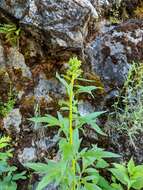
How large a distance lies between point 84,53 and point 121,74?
392 millimetres

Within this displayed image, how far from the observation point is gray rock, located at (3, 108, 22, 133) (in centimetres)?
355

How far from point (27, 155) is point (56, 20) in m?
1.18

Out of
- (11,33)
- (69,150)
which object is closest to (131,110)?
(11,33)

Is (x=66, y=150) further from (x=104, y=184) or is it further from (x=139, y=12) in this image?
(x=139, y=12)

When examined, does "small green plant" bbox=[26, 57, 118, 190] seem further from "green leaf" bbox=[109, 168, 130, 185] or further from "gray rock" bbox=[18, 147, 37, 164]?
"gray rock" bbox=[18, 147, 37, 164]

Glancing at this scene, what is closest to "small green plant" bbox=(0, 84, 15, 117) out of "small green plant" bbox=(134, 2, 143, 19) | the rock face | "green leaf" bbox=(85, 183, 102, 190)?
the rock face

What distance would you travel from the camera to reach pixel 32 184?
3336 millimetres

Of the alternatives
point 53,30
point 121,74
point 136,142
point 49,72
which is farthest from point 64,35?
point 136,142

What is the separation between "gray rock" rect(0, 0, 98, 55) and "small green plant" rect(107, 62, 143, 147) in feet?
1.82

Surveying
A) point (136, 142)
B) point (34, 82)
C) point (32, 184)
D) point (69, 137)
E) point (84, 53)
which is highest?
point (84, 53)

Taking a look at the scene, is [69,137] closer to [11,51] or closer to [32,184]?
[32,184]

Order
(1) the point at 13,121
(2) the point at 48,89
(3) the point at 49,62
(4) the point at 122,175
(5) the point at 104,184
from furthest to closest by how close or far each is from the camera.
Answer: (3) the point at 49,62 < (2) the point at 48,89 < (1) the point at 13,121 < (5) the point at 104,184 < (4) the point at 122,175

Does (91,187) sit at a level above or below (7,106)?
below

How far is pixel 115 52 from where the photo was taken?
152 inches
